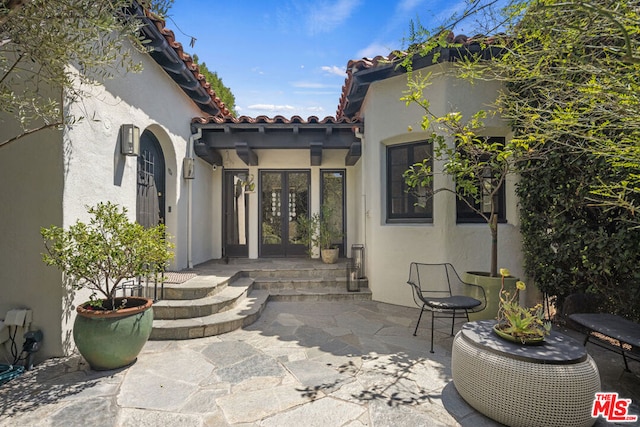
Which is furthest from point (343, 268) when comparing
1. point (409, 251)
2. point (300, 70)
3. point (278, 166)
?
point (300, 70)

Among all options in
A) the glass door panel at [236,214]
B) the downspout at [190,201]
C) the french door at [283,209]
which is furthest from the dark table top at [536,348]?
the glass door panel at [236,214]

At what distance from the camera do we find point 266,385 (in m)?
2.86

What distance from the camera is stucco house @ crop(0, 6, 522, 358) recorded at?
337 cm

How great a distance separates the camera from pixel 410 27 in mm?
2773

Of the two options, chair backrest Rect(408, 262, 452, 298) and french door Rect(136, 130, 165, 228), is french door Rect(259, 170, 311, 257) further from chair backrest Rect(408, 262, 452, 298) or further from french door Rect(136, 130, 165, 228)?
chair backrest Rect(408, 262, 452, 298)

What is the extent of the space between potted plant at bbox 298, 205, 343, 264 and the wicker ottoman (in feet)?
16.2

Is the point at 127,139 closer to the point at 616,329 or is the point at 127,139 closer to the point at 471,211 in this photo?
the point at 471,211

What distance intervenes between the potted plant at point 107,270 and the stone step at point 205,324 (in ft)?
2.22

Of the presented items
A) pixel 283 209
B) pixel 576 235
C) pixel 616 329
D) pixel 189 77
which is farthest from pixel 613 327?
pixel 189 77

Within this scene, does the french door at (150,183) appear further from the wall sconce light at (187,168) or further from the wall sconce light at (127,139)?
the wall sconce light at (127,139)

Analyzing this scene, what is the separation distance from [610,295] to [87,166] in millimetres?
6779

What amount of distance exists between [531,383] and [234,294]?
4.09m

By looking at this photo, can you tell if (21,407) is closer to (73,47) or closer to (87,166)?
(87,166)

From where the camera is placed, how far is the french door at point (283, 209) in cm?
841
